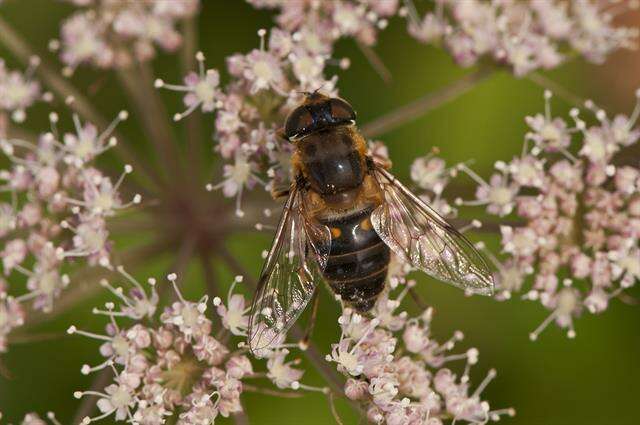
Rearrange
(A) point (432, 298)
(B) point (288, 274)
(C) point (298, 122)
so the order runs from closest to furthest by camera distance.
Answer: (B) point (288, 274)
(C) point (298, 122)
(A) point (432, 298)

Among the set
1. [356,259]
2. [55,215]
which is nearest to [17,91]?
[55,215]

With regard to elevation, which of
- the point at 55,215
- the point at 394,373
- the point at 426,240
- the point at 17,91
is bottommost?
the point at 394,373

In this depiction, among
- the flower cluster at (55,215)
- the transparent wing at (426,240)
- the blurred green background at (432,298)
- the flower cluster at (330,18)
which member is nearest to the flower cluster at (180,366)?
the flower cluster at (55,215)

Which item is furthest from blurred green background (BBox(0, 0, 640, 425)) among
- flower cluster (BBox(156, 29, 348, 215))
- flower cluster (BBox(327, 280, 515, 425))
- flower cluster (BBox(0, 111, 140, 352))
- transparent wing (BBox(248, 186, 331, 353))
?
transparent wing (BBox(248, 186, 331, 353))

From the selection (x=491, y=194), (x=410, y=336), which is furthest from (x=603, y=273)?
(x=410, y=336)

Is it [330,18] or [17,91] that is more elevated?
[17,91]

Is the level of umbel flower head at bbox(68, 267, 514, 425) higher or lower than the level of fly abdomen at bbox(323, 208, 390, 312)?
lower

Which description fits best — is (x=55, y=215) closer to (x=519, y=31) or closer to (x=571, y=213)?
(x=571, y=213)

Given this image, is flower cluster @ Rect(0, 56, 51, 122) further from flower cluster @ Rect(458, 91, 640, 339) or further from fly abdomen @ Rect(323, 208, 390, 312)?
flower cluster @ Rect(458, 91, 640, 339)
